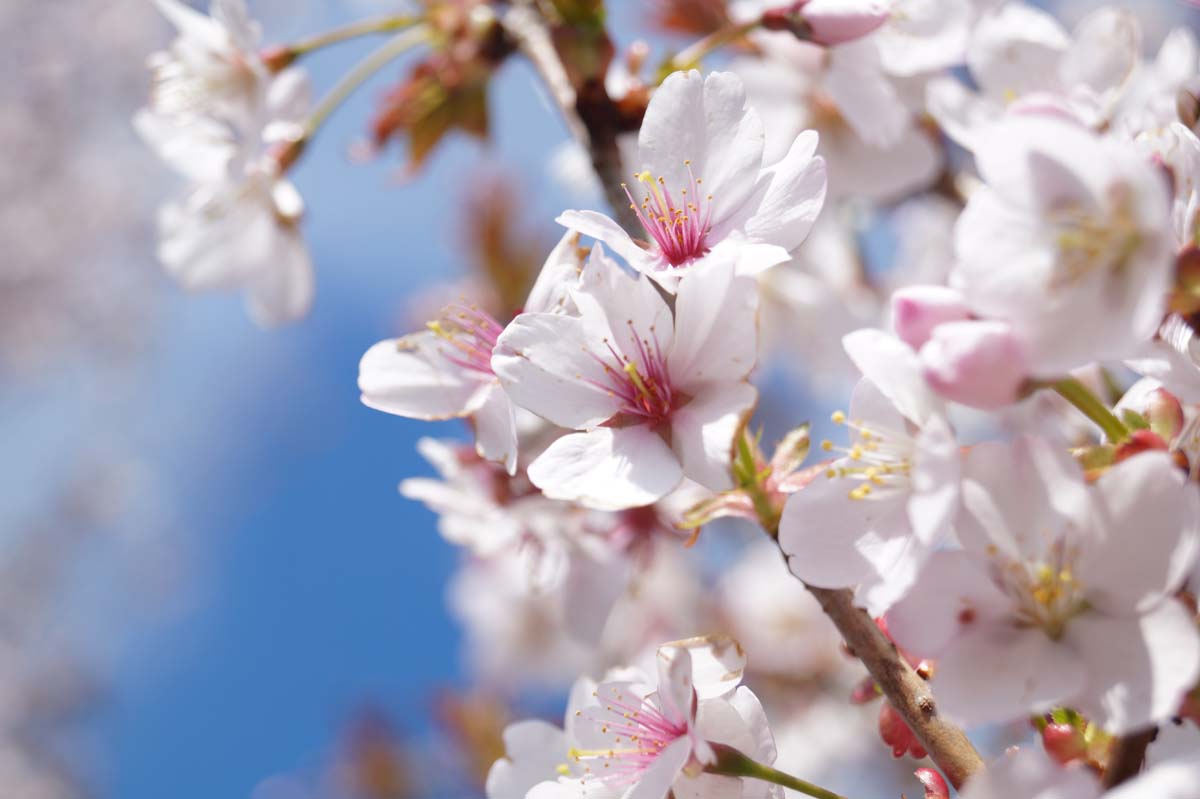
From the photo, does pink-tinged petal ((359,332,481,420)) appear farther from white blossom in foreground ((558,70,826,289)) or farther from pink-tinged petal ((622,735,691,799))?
pink-tinged petal ((622,735,691,799))

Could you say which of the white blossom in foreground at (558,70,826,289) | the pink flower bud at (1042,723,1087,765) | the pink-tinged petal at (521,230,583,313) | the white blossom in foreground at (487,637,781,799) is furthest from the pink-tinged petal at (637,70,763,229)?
the pink flower bud at (1042,723,1087,765)

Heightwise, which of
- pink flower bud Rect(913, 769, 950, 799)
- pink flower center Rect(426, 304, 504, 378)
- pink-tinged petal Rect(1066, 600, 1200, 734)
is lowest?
pink flower bud Rect(913, 769, 950, 799)

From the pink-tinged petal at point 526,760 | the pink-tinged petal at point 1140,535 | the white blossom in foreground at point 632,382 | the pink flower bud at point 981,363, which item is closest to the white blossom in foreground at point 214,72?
the white blossom in foreground at point 632,382

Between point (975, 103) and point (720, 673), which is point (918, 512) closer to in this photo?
point (720, 673)

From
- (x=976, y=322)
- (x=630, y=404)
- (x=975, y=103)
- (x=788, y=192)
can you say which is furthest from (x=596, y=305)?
(x=975, y=103)

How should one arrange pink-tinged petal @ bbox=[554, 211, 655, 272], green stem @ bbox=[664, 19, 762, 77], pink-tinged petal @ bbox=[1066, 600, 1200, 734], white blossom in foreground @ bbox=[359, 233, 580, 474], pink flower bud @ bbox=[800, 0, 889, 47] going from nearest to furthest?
pink-tinged petal @ bbox=[1066, 600, 1200, 734] → pink-tinged petal @ bbox=[554, 211, 655, 272] → white blossom in foreground @ bbox=[359, 233, 580, 474] → pink flower bud @ bbox=[800, 0, 889, 47] → green stem @ bbox=[664, 19, 762, 77]

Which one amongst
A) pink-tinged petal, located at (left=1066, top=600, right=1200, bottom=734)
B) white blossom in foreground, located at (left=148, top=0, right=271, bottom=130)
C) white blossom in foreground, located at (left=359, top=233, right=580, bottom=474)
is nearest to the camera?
pink-tinged petal, located at (left=1066, top=600, right=1200, bottom=734)

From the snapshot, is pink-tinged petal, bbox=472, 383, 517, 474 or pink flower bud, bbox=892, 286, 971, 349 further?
pink-tinged petal, bbox=472, 383, 517, 474
